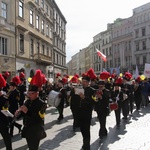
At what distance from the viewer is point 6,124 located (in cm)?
557

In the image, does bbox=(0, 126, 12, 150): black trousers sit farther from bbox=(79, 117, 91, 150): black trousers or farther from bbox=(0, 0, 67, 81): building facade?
bbox=(0, 0, 67, 81): building facade

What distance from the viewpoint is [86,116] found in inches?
→ 235

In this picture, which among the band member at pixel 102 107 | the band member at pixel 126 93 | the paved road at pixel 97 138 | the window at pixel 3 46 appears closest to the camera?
the paved road at pixel 97 138

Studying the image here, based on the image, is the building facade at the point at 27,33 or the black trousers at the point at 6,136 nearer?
the black trousers at the point at 6,136

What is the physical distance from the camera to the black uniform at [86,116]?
5922 millimetres

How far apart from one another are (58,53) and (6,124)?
45.4 metres

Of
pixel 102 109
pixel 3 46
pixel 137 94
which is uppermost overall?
pixel 3 46

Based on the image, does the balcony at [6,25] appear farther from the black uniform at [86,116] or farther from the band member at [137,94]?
the black uniform at [86,116]

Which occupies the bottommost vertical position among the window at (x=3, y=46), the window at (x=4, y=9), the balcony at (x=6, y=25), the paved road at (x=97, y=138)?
the paved road at (x=97, y=138)

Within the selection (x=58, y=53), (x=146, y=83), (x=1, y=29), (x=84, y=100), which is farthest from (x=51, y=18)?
(x=84, y=100)

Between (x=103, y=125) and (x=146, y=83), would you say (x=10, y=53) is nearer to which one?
(x=146, y=83)

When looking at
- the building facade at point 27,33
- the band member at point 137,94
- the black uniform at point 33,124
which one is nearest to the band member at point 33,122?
the black uniform at point 33,124

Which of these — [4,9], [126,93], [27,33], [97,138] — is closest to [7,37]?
[4,9]

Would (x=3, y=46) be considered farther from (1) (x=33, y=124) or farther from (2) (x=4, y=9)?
(1) (x=33, y=124)
